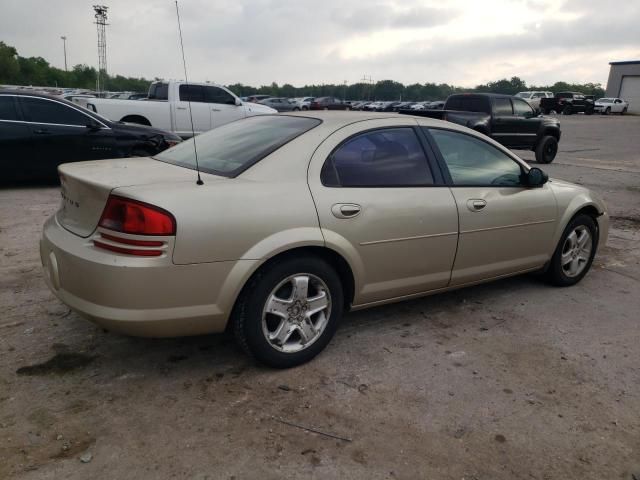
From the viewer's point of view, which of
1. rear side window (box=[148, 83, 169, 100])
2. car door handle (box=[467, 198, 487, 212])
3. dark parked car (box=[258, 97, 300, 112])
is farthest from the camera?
dark parked car (box=[258, 97, 300, 112])

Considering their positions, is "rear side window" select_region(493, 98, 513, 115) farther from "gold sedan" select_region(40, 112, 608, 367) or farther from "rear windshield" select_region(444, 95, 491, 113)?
"gold sedan" select_region(40, 112, 608, 367)

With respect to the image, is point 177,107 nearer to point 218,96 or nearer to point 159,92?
point 159,92

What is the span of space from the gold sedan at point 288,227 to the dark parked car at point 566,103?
146 ft

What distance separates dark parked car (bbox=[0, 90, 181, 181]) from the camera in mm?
7629

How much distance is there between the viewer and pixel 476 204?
3.73 m

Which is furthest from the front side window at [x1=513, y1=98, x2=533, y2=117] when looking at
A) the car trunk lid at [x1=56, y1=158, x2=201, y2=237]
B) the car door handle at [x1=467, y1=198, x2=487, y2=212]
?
the car trunk lid at [x1=56, y1=158, x2=201, y2=237]

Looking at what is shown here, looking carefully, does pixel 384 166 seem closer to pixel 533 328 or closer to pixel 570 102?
pixel 533 328

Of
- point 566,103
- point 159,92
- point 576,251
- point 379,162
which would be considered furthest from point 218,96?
point 566,103

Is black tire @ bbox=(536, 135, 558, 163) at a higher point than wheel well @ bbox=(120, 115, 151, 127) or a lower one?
lower

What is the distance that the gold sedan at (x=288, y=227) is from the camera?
2.62 m

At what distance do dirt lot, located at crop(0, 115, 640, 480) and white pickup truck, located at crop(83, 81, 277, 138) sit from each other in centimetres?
856

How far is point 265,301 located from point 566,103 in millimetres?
48023

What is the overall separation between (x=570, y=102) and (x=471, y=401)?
157ft

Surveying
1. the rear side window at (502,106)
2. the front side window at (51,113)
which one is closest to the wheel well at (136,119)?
the front side window at (51,113)
